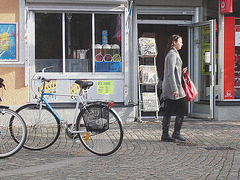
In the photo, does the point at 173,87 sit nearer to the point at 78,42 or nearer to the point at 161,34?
the point at 78,42

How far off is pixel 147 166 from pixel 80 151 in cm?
146

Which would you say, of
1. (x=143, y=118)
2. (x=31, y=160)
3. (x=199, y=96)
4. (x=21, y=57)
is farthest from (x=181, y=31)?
(x=31, y=160)

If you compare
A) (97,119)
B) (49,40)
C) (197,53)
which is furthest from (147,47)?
(97,119)

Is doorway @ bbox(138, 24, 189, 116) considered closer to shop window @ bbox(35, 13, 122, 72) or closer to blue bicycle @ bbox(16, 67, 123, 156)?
shop window @ bbox(35, 13, 122, 72)

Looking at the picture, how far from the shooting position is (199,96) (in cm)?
1081

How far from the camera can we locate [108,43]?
10.2m

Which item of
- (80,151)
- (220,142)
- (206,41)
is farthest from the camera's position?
(206,41)

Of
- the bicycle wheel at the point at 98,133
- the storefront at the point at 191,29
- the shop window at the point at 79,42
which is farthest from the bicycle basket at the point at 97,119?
the storefront at the point at 191,29

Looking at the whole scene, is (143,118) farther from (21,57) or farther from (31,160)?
(31,160)

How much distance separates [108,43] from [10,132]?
4.51 m

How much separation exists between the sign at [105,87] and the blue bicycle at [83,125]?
328 centimetres

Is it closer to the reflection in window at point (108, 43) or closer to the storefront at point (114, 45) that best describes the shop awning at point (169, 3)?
the storefront at point (114, 45)

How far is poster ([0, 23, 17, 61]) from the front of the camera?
959 centimetres

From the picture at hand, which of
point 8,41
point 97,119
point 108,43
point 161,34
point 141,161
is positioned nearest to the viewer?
point 141,161
